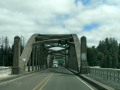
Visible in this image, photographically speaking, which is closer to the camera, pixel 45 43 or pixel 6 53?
pixel 45 43

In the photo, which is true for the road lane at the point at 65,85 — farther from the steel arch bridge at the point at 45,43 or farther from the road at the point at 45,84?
the steel arch bridge at the point at 45,43

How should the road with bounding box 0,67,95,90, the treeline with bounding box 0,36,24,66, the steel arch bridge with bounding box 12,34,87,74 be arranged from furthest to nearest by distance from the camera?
the treeline with bounding box 0,36,24,66
the steel arch bridge with bounding box 12,34,87,74
the road with bounding box 0,67,95,90

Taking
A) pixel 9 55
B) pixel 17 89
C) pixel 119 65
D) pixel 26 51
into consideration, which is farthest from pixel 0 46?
pixel 17 89

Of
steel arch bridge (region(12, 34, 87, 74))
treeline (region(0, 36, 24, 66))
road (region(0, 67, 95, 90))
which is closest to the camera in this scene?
road (region(0, 67, 95, 90))

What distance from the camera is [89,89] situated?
24188 mm

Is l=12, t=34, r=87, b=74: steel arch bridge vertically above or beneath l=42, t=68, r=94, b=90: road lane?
above

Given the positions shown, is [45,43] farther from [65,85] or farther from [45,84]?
[65,85]

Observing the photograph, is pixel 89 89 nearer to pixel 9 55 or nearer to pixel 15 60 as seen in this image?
pixel 15 60

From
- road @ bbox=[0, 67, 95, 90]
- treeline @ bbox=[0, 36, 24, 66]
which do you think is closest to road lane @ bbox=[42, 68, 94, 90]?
road @ bbox=[0, 67, 95, 90]

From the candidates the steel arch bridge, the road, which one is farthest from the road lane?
the steel arch bridge

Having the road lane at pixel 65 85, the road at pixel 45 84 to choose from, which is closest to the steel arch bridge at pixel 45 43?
the road at pixel 45 84

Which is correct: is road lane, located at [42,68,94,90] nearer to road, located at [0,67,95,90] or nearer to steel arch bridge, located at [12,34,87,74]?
road, located at [0,67,95,90]

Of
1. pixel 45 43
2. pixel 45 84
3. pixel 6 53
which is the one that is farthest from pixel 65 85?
pixel 6 53

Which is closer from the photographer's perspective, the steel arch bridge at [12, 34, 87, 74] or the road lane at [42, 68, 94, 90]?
the road lane at [42, 68, 94, 90]
